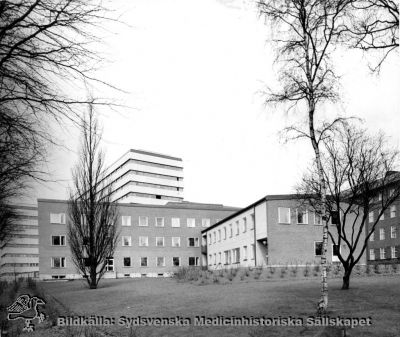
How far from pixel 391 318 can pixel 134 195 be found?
10560cm

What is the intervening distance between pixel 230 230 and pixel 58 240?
876 inches

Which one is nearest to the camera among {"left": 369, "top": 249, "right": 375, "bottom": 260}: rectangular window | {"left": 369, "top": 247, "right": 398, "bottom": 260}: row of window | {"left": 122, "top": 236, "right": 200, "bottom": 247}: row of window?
{"left": 122, "top": 236, "right": 200, "bottom": 247}: row of window

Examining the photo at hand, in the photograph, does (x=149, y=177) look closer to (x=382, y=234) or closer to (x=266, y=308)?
(x=382, y=234)

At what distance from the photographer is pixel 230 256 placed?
52344 mm

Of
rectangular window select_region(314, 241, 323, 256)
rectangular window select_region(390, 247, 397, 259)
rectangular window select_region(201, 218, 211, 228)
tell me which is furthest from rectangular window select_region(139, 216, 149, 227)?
rectangular window select_region(390, 247, 397, 259)

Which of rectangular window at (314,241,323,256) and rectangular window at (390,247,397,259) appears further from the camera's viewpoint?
rectangular window at (390,247,397,259)

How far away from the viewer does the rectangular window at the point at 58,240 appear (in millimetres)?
58344

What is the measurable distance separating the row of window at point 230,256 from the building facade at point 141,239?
562 centimetres

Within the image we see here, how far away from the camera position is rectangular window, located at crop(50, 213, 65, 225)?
192 feet

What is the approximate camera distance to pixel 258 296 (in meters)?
17.1

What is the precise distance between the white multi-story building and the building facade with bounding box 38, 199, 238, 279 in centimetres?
4615

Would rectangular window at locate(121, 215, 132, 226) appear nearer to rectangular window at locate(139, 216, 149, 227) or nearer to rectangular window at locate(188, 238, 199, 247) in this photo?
rectangular window at locate(139, 216, 149, 227)

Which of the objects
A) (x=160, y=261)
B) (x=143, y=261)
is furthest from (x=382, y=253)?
(x=143, y=261)

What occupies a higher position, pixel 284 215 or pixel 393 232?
pixel 284 215
